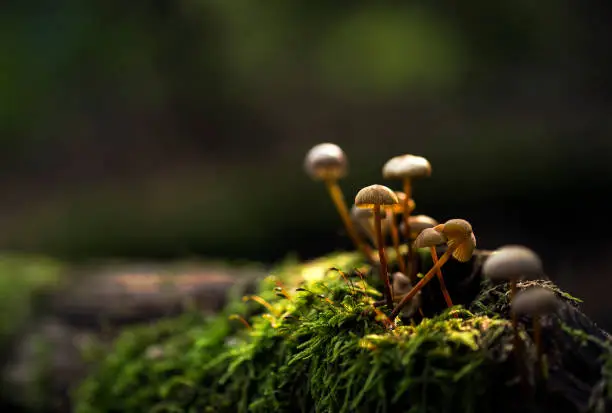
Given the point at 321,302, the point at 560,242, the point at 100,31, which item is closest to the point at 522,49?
the point at 560,242

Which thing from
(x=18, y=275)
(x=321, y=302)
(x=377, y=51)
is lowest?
(x=321, y=302)

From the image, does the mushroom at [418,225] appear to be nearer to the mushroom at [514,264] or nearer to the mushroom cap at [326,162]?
the mushroom cap at [326,162]

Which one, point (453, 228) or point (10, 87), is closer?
point (453, 228)

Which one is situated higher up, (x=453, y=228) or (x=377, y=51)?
(x=377, y=51)

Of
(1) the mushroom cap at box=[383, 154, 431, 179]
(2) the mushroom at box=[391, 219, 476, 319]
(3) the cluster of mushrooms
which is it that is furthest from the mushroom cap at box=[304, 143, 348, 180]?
(2) the mushroom at box=[391, 219, 476, 319]

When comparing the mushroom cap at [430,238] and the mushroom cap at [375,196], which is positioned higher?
the mushroom cap at [375,196]

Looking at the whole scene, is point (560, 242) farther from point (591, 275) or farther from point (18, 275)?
point (18, 275)

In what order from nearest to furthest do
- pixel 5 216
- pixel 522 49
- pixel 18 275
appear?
pixel 18 275, pixel 522 49, pixel 5 216

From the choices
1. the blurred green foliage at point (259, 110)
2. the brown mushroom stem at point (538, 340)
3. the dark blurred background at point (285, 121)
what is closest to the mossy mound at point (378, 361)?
the brown mushroom stem at point (538, 340)
